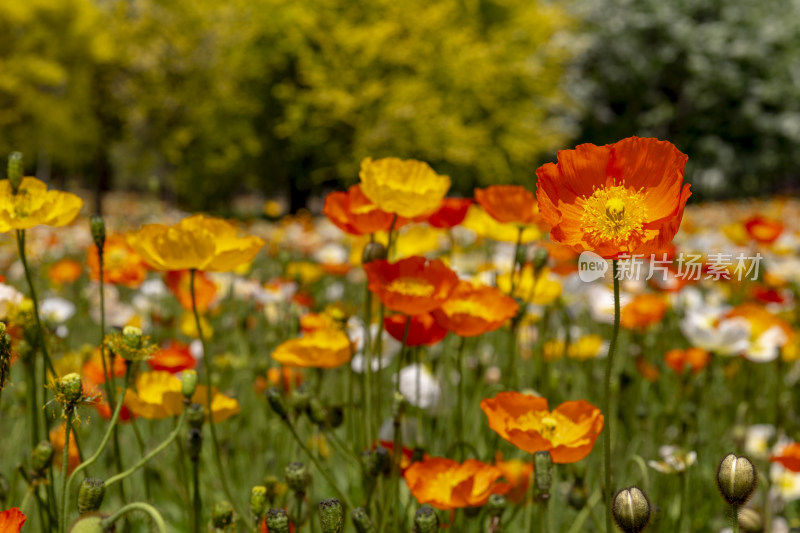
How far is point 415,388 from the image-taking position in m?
1.49

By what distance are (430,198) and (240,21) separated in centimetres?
1434

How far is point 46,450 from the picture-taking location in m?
0.92

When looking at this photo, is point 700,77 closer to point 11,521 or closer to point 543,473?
point 543,473

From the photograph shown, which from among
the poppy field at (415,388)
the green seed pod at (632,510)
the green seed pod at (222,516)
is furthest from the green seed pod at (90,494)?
the green seed pod at (632,510)

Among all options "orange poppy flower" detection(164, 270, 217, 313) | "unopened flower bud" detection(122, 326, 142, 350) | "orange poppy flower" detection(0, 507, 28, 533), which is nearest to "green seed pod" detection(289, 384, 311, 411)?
"unopened flower bud" detection(122, 326, 142, 350)

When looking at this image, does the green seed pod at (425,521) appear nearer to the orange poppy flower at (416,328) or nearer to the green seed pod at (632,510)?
the green seed pod at (632,510)

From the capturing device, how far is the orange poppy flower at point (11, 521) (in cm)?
66

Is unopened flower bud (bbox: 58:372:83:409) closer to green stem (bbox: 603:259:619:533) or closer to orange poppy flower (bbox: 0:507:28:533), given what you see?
orange poppy flower (bbox: 0:507:28:533)

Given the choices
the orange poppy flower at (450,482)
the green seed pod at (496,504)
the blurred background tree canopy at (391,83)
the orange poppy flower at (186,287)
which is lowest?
the green seed pod at (496,504)

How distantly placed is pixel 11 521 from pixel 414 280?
605 mm

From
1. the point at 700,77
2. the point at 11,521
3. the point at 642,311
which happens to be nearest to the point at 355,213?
the point at 11,521

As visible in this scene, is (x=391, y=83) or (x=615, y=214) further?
(x=391, y=83)

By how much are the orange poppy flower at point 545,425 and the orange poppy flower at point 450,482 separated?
0.08 meters

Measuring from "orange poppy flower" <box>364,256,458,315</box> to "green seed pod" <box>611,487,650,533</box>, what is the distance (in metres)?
0.35
